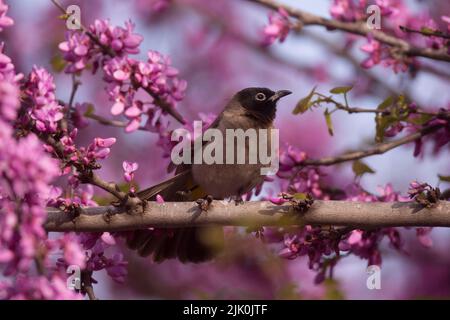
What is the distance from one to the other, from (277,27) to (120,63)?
1.28 metres

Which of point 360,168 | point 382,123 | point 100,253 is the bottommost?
point 100,253

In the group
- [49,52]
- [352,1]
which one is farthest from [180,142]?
[49,52]

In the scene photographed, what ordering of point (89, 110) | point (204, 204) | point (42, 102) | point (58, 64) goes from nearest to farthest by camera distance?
1. point (204, 204)
2. point (42, 102)
3. point (89, 110)
4. point (58, 64)

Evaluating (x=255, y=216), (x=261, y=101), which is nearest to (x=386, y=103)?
(x=255, y=216)

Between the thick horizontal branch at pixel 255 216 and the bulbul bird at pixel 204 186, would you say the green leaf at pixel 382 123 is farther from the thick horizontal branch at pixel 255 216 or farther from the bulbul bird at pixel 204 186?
the bulbul bird at pixel 204 186

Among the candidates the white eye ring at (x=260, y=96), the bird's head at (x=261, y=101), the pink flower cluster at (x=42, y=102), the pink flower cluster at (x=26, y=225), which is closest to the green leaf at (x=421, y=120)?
the bird's head at (x=261, y=101)

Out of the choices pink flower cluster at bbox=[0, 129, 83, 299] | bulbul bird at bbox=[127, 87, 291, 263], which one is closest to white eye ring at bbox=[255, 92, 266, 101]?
bulbul bird at bbox=[127, 87, 291, 263]

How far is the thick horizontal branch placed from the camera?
A: 3855 millimetres

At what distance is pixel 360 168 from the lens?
16.0ft

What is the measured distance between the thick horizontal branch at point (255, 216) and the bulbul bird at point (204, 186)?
100cm

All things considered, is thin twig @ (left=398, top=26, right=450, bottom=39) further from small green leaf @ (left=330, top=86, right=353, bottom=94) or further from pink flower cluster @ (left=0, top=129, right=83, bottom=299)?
pink flower cluster @ (left=0, top=129, right=83, bottom=299)

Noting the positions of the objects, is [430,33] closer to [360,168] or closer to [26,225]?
[360,168]

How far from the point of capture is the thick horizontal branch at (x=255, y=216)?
3.86 metres
